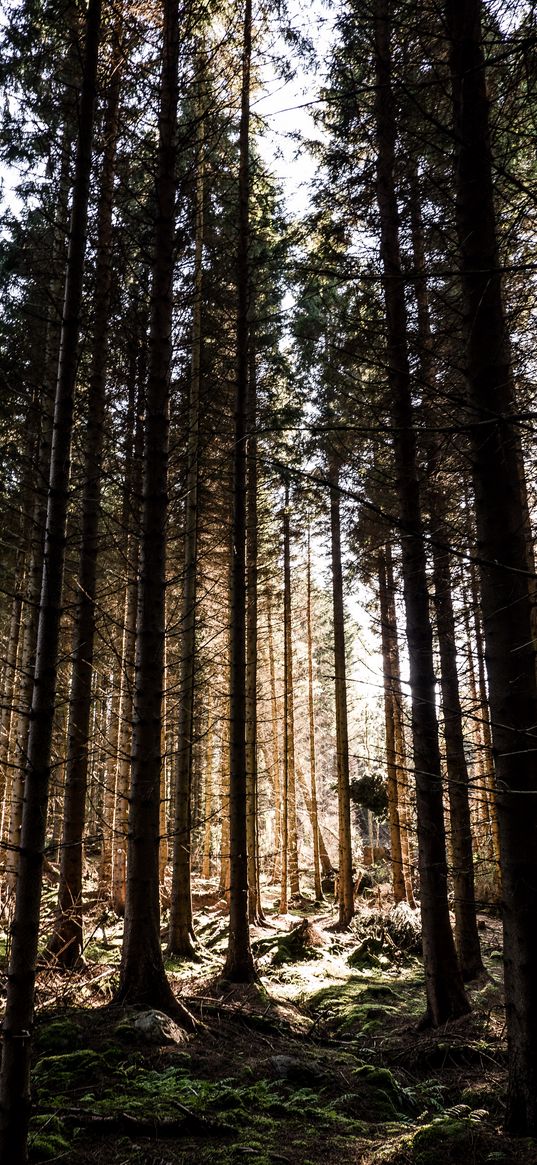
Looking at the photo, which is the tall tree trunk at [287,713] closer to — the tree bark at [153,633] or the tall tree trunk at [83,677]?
the tall tree trunk at [83,677]

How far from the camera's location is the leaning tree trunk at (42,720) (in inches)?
99.9

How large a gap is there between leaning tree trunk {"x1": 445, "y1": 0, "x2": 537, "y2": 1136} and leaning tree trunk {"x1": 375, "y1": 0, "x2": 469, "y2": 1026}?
244cm

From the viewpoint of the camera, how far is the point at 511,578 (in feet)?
11.5

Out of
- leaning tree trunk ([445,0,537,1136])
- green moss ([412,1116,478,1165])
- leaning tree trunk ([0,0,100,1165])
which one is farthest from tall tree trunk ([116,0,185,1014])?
leaning tree trunk ([445,0,537,1136])

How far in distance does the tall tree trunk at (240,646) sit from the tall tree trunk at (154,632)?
161 cm

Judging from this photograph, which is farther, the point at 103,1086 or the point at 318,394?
the point at 318,394

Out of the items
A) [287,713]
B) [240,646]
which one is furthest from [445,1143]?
[287,713]

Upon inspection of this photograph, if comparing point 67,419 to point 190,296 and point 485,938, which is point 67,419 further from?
point 485,938

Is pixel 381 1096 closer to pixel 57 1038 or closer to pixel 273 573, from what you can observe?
pixel 57 1038

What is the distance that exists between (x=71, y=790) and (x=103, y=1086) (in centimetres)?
375

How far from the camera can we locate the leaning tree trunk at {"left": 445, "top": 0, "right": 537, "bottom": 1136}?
10.7 ft

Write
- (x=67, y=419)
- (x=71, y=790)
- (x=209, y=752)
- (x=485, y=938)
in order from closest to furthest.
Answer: (x=67, y=419) → (x=71, y=790) → (x=485, y=938) → (x=209, y=752)

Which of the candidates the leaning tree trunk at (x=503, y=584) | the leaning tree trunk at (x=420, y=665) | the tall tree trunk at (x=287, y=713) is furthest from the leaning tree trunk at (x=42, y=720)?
the tall tree trunk at (x=287, y=713)

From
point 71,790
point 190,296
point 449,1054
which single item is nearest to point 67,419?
point 190,296
